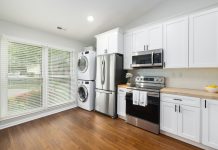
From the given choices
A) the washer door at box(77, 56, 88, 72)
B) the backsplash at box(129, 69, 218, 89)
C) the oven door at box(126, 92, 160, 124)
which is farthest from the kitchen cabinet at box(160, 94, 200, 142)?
the washer door at box(77, 56, 88, 72)

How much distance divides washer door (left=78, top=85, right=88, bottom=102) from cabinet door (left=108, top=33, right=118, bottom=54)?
5.01 feet

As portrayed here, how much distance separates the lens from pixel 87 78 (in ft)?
12.4

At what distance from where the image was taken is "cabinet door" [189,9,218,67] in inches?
79.8

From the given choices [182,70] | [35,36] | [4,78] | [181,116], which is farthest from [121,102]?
[35,36]

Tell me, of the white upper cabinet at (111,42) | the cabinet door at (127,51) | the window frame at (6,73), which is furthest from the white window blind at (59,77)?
the cabinet door at (127,51)

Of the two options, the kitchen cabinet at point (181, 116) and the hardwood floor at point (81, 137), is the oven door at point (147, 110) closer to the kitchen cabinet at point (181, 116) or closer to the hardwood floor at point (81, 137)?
the kitchen cabinet at point (181, 116)

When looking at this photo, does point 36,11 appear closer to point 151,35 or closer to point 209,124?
point 151,35

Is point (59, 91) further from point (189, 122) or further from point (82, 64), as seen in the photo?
point (189, 122)

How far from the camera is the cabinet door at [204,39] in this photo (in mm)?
2027

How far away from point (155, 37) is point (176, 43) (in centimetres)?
51

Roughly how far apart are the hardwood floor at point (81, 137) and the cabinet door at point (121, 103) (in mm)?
212

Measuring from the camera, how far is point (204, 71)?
2395 millimetres

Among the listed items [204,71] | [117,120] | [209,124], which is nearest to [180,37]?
[204,71]

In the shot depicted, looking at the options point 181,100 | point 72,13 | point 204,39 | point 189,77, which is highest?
point 72,13
